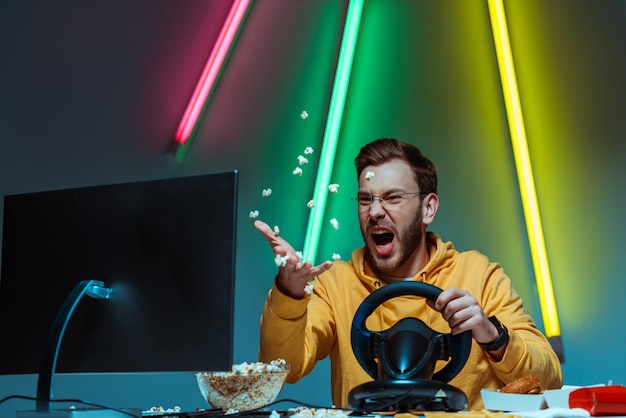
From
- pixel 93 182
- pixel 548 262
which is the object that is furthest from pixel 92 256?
pixel 548 262

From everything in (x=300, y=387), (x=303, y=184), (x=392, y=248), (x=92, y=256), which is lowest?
(x=300, y=387)

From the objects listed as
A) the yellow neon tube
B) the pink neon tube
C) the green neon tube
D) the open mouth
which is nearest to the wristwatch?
the open mouth

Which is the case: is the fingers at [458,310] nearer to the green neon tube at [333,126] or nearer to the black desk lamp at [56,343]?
the black desk lamp at [56,343]

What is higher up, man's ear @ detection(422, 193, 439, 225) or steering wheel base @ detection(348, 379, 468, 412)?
man's ear @ detection(422, 193, 439, 225)

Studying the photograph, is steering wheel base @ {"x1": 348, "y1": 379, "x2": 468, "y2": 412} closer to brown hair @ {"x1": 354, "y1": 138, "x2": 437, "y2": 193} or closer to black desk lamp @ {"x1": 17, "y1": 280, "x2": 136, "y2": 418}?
black desk lamp @ {"x1": 17, "y1": 280, "x2": 136, "y2": 418}

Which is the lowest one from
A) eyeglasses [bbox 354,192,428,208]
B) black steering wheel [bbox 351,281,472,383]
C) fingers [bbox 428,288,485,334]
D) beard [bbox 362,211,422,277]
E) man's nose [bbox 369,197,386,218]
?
black steering wheel [bbox 351,281,472,383]

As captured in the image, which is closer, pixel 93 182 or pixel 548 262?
pixel 548 262

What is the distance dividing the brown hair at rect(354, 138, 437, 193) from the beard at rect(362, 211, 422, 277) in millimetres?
114

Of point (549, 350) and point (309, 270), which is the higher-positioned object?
point (309, 270)

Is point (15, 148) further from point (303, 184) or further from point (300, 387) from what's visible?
point (300, 387)

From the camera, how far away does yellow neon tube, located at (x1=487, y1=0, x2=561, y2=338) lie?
2602 millimetres

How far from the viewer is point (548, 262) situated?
106 inches

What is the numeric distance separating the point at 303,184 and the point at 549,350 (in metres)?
1.26

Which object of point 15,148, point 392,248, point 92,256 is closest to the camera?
point 92,256
